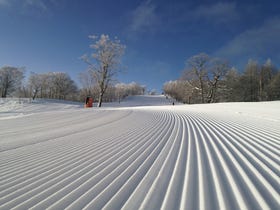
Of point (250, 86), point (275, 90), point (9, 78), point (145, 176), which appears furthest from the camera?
point (9, 78)

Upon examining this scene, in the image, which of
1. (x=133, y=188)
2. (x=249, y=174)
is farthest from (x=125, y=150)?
(x=249, y=174)

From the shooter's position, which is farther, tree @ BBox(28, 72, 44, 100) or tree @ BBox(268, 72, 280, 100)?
tree @ BBox(28, 72, 44, 100)

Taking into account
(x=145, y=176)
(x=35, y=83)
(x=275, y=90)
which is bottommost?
(x=145, y=176)

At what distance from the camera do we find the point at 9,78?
37031mm

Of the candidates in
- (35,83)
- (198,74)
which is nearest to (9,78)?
(35,83)

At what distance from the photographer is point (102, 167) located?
2301 mm

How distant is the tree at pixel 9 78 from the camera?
119ft

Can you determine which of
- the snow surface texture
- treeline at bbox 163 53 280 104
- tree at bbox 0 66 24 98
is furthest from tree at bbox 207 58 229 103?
tree at bbox 0 66 24 98

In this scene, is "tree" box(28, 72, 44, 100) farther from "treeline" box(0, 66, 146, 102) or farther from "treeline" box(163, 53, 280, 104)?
"treeline" box(163, 53, 280, 104)

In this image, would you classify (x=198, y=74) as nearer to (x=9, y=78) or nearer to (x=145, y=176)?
(x=145, y=176)

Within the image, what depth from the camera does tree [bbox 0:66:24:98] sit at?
36406mm

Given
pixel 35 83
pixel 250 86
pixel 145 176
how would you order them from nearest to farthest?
pixel 145 176 < pixel 250 86 < pixel 35 83

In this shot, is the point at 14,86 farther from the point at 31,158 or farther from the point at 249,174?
the point at 249,174

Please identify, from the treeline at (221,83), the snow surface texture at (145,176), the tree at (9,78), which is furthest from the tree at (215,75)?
the tree at (9,78)
